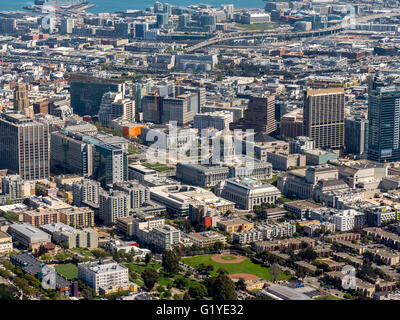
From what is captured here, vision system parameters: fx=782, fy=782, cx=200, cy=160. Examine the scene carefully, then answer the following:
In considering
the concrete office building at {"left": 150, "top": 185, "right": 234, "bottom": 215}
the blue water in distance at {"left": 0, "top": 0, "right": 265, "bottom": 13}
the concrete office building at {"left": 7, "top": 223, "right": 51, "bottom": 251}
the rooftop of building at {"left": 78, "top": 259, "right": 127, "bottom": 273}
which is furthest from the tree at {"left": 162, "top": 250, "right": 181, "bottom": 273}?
the blue water in distance at {"left": 0, "top": 0, "right": 265, "bottom": 13}

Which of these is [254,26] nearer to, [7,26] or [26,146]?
[7,26]

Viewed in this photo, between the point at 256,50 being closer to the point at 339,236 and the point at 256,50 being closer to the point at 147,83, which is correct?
the point at 147,83

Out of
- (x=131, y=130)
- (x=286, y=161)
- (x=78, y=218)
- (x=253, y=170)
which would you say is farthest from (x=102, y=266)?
(x=131, y=130)

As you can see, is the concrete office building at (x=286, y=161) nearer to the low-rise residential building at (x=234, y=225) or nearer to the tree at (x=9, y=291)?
the low-rise residential building at (x=234, y=225)

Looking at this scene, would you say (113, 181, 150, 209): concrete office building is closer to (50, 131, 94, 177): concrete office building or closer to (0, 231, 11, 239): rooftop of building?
(50, 131, 94, 177): concrete office building

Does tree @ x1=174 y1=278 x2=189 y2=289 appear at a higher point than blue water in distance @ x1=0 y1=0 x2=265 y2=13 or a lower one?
lower
